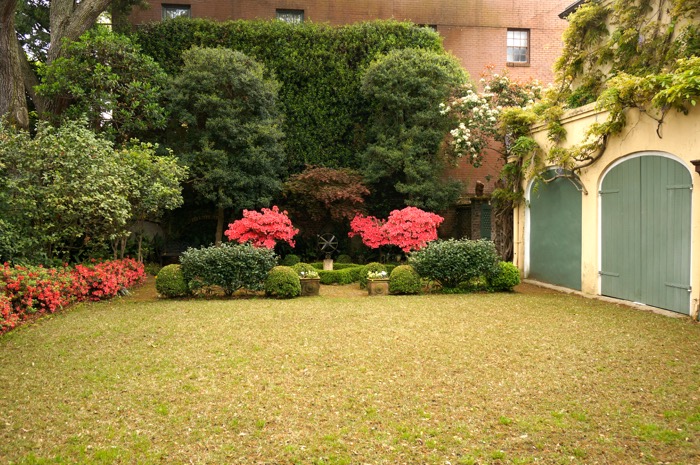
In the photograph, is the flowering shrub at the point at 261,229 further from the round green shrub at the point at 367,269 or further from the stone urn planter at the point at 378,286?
the stone urn planter at the point at 378,286

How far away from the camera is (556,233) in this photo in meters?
12.2

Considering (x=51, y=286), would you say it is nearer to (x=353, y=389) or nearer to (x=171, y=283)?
(x=171, y=283)

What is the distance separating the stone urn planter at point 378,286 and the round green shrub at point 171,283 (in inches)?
156

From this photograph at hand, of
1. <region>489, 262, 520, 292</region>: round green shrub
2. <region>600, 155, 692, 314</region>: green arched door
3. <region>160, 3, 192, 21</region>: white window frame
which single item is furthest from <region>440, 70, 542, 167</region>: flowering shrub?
<region>160, 3, 192, 21</region>: white window frame

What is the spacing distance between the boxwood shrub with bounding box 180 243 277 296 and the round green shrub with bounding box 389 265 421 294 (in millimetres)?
2692

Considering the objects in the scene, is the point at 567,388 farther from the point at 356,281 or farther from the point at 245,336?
the point at 356,281

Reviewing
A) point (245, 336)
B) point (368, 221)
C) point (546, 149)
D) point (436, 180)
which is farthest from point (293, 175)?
Result: point (245, 336)

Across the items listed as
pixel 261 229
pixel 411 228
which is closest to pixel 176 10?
pixel 261 229

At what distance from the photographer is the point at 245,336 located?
731cm

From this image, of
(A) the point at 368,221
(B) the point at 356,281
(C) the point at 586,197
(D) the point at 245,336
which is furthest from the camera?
(A) the point at 368,221

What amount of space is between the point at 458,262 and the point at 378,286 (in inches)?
71.7

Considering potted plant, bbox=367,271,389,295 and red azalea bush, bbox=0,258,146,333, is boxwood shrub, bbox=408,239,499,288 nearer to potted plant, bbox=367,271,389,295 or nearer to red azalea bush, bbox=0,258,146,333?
potted plant, bbox=367,271,389,295

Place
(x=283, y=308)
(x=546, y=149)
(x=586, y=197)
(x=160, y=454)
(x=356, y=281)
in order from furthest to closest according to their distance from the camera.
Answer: (x=356, y=281)
(x=546, y=149)
(x=586, y=197)
(x=283, y=308)
(x=160, y=454)

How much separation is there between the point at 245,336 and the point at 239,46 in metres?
13.3
